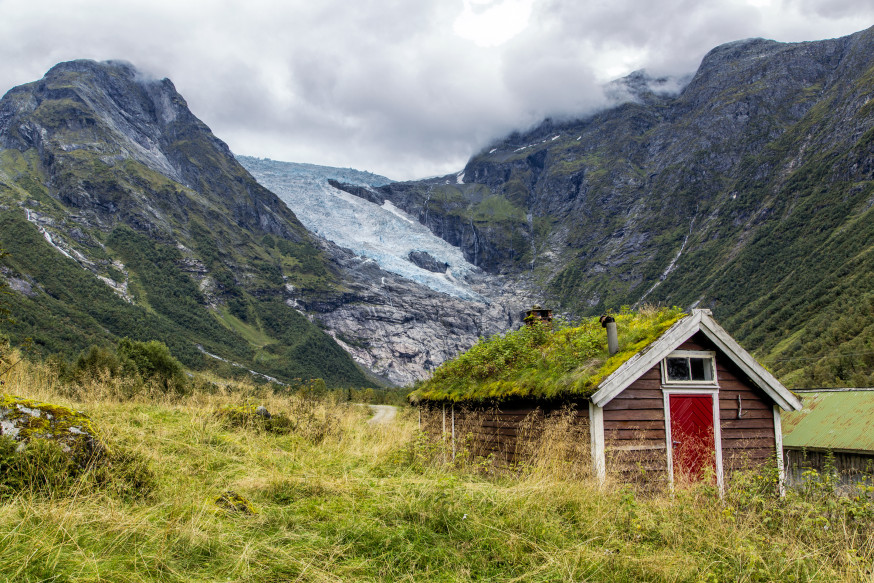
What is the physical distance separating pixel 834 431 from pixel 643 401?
14.7 m

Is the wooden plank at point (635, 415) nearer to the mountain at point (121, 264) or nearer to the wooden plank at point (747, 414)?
the wooden plank at point (747, 414)

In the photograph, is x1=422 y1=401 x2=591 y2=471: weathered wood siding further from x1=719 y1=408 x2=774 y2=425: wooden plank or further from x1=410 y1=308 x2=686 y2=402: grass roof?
x1=719 y1=408 x2=774 y2=425: wooden plank

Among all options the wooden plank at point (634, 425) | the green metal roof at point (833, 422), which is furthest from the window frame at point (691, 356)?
the green metal roof at point (833, 422)

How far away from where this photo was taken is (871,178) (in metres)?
146

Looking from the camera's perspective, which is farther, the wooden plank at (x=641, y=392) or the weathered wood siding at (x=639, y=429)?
the wooden plank at (x=641, y=392)

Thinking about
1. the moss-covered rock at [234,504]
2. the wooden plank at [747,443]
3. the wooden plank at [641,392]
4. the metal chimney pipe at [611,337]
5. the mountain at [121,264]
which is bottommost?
the wooden plank at [747,443]

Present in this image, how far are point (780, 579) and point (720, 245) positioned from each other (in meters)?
208

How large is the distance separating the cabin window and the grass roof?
2.46 ft

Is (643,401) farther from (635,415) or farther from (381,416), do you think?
(381,416)

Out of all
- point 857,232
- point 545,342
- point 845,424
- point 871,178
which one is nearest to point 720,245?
Result: point 871,178

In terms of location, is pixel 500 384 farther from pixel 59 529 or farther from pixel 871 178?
pixel 871 178

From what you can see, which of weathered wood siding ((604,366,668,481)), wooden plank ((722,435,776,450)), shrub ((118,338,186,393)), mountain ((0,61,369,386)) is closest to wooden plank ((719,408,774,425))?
wooden plank ((722,435,776,450))

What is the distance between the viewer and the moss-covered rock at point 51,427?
5.48m

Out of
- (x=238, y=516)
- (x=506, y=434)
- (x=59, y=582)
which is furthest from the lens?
(x=506, y=434)
